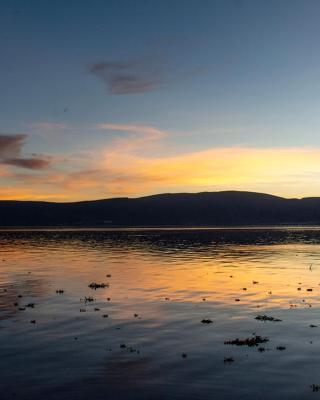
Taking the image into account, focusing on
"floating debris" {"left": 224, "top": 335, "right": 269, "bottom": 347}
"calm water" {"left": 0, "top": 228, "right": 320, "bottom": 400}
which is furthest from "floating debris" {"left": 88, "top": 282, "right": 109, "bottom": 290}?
"floating debris" {"left": 224, "top": 335, "right": 269, "bottom": 347}

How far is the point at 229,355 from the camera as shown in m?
27.8

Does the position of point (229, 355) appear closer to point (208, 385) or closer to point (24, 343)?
point (208, 385)

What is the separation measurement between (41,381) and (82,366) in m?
2.84

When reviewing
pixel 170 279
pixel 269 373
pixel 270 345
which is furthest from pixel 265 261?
pixel 269 373

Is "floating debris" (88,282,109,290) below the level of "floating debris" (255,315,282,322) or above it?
above

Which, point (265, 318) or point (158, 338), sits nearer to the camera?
point (158, 338)

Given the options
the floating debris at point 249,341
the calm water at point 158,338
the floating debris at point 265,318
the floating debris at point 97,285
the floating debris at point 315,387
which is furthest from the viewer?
the floating debris at point 97,285

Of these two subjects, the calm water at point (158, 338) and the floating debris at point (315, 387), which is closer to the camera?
the floating debris at point (315, 387)

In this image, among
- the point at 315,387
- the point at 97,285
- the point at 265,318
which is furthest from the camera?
the point at 97,285

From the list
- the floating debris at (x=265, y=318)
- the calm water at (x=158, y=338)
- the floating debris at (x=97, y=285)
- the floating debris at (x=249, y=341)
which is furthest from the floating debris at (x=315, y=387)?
the floating debris at (x=97, y=285)

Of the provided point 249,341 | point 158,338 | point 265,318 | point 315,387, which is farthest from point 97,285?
point 315,387

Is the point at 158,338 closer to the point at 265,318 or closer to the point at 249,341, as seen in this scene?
the point at 249,341

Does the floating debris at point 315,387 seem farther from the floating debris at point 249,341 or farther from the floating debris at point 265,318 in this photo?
the floating debris at point 265,318

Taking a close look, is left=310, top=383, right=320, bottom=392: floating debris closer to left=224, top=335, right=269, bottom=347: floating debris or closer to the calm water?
the calm water
